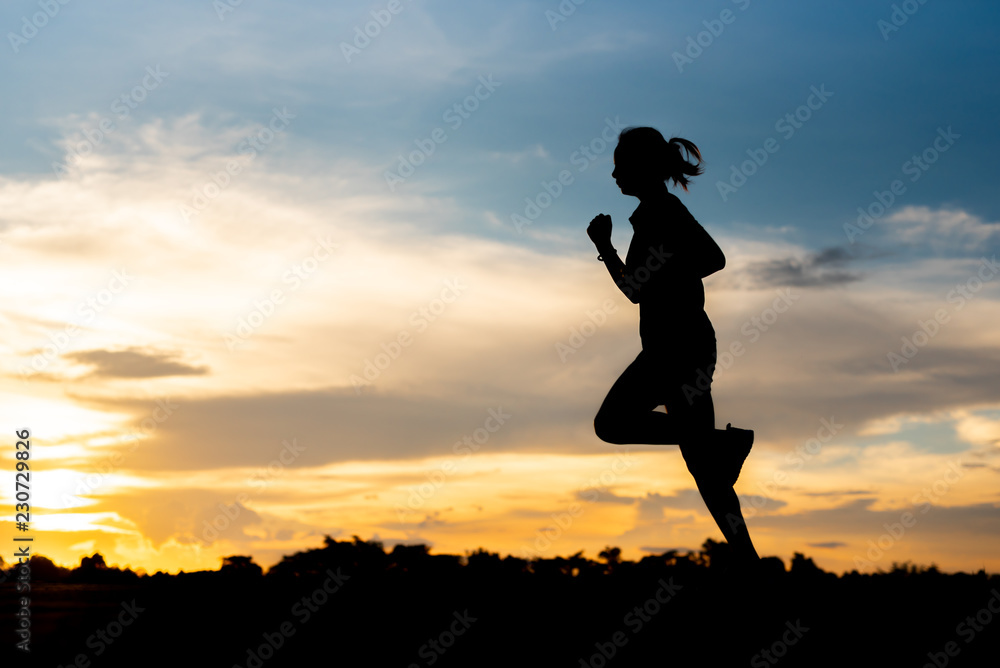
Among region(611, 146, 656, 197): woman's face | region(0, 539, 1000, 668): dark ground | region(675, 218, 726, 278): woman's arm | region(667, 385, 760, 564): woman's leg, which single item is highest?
region(611, 146, 656, 197): woman's face

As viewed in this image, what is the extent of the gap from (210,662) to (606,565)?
155 inches

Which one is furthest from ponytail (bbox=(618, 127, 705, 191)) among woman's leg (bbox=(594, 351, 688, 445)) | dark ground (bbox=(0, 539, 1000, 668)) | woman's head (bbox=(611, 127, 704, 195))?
dark ground (bbox=(0, 539, 1000, 668))

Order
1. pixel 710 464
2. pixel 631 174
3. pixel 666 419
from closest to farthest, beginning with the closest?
pixel 710 464 → pixel 666 419 → pixel 631 174

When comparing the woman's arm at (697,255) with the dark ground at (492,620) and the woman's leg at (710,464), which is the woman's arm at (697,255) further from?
the dark ground at (492,620)

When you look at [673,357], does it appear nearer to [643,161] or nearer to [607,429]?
[607,429]

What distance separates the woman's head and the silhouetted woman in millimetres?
143

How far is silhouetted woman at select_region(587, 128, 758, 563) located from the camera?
4668 millimetres

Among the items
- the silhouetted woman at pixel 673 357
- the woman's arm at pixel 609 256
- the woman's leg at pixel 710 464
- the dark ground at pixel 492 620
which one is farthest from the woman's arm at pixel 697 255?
the dark ground at pixel 492 620

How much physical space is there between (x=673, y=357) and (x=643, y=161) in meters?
1.20

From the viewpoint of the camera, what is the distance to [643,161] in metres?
4.91

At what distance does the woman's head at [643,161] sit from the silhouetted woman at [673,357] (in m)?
0.14

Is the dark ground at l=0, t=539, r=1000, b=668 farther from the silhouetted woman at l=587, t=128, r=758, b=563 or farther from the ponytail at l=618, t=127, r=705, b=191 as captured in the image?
the ponytail at l=618, t=127, r=705, b=191

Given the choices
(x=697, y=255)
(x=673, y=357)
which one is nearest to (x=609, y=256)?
(x=697, y=255)

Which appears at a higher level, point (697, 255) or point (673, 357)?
point (697, 255)
